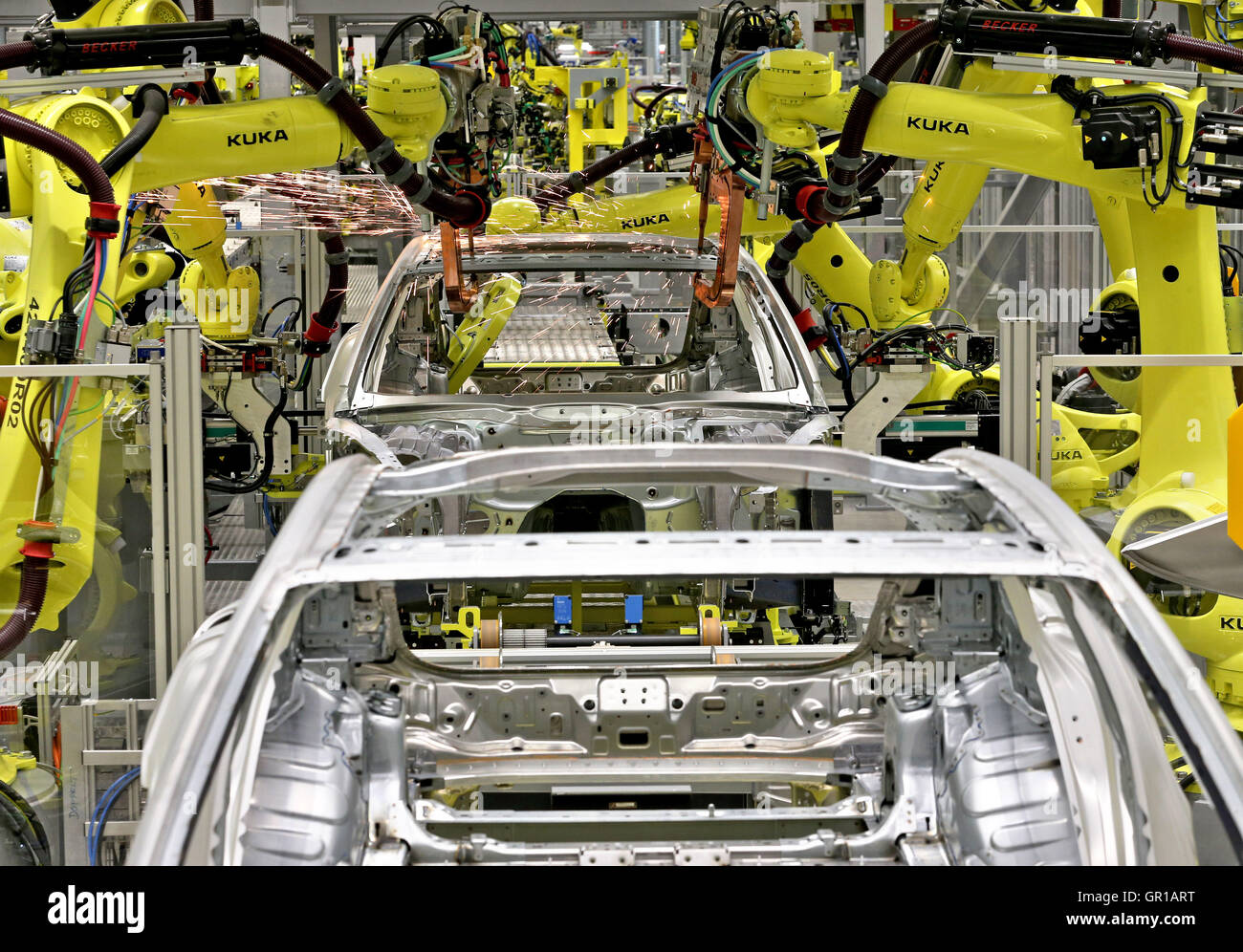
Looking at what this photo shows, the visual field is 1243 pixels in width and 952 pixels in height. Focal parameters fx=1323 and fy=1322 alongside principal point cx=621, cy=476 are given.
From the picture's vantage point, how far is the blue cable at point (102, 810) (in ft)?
10.4

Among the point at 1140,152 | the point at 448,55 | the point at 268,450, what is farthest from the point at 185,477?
the point at 1140,152

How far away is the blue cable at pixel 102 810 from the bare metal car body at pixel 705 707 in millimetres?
1057

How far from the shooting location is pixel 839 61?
12836mm

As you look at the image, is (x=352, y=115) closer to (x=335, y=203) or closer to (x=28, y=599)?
(x=28, y=599)

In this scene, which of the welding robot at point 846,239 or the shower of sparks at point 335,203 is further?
the shower of sparks at point 335,203

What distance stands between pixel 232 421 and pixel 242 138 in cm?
209

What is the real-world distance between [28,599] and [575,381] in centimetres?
254

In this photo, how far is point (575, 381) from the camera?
5.51m

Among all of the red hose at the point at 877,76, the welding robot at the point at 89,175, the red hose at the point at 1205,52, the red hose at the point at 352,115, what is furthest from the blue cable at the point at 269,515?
the red hose at the point at 1205,52

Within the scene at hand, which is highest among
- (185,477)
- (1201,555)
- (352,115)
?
(352,115)

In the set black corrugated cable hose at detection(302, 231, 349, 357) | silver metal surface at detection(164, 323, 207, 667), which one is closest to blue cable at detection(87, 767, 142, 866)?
silver metal surface at detection(164, 323, 207, 667)

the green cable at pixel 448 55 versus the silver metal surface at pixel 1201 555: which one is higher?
the green cable at pixel 448 55

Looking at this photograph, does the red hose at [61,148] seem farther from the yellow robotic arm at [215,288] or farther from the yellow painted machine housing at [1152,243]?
the yellow robotic arm at [215,288]

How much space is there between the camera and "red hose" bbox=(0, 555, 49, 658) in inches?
136
